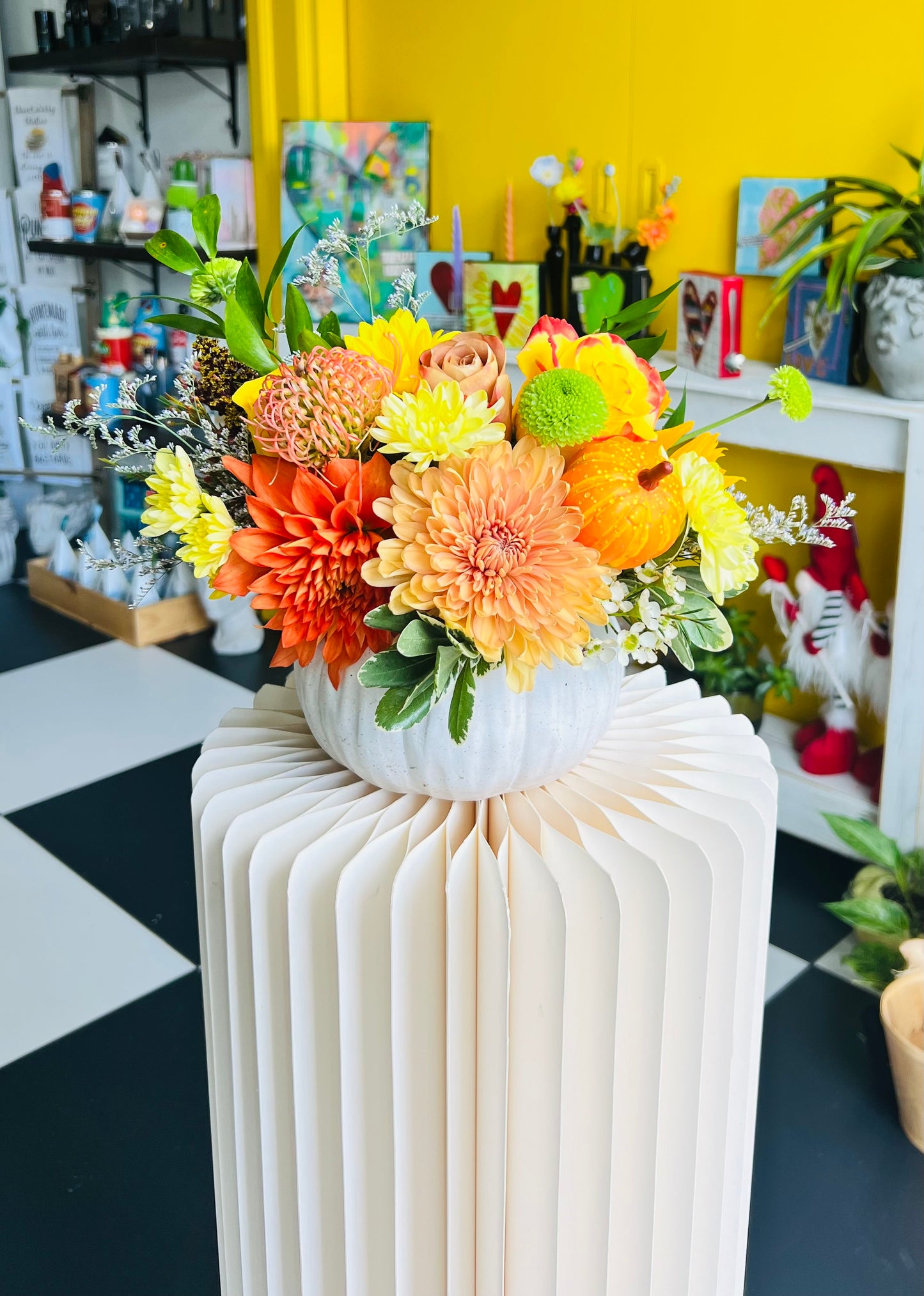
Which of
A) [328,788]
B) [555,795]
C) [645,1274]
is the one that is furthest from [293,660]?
[645,1274]

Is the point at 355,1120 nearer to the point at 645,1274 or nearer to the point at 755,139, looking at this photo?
the point at 645,1274

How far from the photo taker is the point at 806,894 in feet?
7.10

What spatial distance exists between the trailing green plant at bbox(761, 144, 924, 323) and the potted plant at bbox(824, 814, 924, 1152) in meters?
0.93

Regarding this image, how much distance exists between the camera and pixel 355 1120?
934 mm

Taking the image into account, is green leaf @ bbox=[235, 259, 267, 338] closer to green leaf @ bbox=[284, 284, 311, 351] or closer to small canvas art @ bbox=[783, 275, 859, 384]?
green leaf @ bbox=[284, 284, 311, 351]

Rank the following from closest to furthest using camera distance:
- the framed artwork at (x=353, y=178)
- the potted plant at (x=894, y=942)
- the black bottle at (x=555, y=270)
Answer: the potted plant at (x=894, y=942), the black bottle at (x=555, y=270), the framed artwork at (x=353, y=178)

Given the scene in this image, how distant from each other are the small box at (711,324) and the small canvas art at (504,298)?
0.43 metres

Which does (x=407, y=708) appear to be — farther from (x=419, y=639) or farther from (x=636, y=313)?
(x=636, y=313)

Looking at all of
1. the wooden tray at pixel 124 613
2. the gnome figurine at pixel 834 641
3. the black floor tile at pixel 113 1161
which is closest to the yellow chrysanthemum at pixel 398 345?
the black floor tile at pixel 113 1161

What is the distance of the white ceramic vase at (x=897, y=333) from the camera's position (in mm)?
1962

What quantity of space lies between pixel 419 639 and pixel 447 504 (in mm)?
93

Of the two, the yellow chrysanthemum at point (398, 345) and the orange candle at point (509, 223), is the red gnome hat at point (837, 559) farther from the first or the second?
the yellow chrysanthemum at point (398, 345)

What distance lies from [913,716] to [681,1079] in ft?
4.26

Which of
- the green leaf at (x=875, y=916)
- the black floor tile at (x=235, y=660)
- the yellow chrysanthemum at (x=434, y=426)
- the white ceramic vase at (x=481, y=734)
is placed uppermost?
the yellow chrysanthemum at (x=434, y=426)
